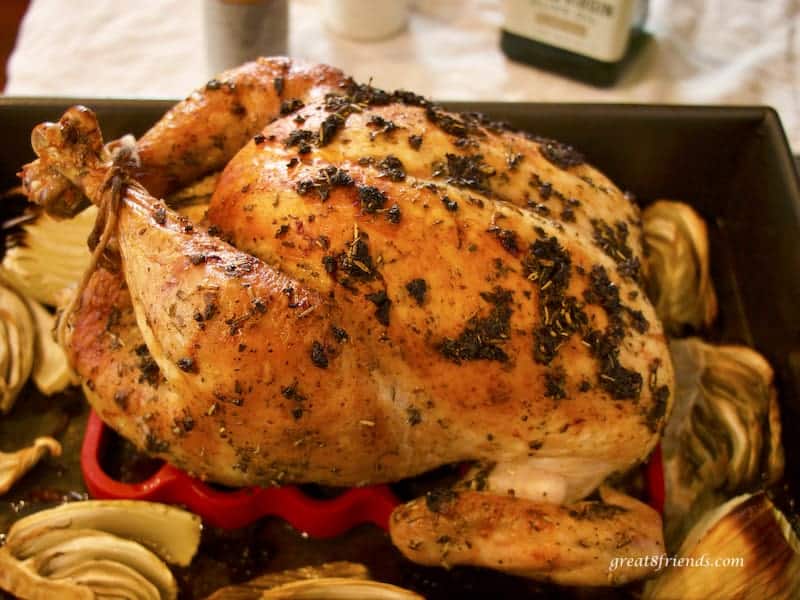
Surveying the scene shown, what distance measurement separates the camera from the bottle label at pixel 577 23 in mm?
2195

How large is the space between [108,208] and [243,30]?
108 centimetres

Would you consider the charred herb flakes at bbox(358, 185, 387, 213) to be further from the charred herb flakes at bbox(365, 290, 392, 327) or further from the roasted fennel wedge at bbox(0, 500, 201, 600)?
the roasted fennel wedge at bbox(0, 500, 201, 600)

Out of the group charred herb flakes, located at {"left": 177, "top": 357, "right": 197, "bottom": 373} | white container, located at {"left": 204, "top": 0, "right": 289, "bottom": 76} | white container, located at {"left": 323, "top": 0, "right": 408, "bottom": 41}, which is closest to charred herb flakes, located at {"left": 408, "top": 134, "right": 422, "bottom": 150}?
charred herb flakes, located at {"left": 177, "top": 357, "right": 197, "bottom": 373}

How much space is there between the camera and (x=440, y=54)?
8.41 ft

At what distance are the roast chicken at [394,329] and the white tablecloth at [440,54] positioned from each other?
112 centimetres

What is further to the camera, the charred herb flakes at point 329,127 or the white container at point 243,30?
the white container at point 243,30

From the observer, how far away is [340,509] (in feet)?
4.93

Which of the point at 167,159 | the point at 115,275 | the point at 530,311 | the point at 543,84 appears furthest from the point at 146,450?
the point at 543,84

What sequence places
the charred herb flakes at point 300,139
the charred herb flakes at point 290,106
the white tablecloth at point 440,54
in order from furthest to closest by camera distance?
→ 1. the white tablecloth at point 440,54
2. the charred herb flakes at point 290,106
3. the charred herb flakes at point 300,139

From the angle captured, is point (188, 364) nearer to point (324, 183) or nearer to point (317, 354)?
point (317, 354)

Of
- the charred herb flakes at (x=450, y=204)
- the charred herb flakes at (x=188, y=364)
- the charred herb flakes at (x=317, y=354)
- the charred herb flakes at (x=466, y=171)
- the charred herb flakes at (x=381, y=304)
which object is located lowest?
the charred herb flakes at (x=188, y=364)

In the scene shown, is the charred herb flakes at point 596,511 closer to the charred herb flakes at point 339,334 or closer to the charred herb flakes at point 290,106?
the charred herb flakes at point 339,334

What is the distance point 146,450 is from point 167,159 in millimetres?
517

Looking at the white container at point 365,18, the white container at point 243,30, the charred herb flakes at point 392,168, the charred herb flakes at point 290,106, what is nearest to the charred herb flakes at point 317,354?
the charred herb flakes at point 392,168
